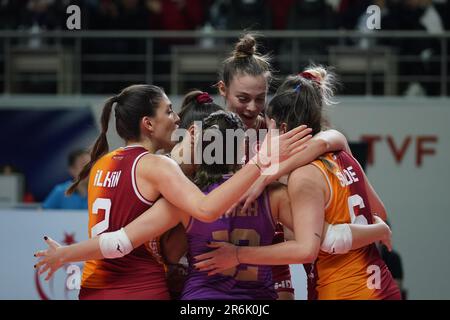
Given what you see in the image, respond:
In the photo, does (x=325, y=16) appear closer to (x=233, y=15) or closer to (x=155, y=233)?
(x=233, y=15)

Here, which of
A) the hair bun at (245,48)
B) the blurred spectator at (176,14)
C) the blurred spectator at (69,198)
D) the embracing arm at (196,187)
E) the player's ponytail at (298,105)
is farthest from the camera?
the blurred spectator at (176,14)

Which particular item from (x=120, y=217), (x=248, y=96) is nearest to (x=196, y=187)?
(x=120, y=217)

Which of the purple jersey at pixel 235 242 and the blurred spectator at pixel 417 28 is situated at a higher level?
the blurred spectator at pixel 417 28

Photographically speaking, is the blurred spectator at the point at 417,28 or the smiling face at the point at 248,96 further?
the blurred spectator at the point at 417,28

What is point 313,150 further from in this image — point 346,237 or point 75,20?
point 75,20

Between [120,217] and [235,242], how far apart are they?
22.4 inches

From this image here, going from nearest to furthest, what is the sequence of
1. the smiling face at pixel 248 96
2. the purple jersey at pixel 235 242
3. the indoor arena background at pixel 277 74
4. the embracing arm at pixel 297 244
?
the embracing arm at pixel 297 244
the purple jersey at pixel 235 242
the smiling face at pixel 248 96
the indoor arena background at pixel 277 74

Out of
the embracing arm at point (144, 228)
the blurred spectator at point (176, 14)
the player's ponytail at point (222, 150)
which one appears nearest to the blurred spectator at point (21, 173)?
the blurred spectator at point (176, 14)

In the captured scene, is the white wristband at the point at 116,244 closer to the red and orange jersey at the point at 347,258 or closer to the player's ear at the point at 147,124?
the player's ear at the point at 147,124

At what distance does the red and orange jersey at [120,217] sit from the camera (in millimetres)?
3793

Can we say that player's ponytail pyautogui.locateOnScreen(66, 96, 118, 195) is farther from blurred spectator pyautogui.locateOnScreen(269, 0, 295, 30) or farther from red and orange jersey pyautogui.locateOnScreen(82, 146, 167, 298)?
blurred spectator pyautogui.locateOnScreen(269, 0, 295, 30)

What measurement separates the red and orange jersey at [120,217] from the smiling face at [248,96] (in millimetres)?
830

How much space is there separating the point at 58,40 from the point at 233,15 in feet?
7.52

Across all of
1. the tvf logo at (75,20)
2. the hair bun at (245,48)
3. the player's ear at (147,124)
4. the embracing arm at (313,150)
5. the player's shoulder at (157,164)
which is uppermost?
the tvf logo at (75,20)
